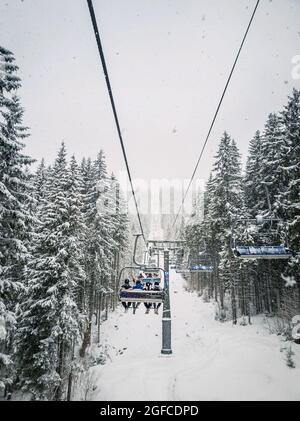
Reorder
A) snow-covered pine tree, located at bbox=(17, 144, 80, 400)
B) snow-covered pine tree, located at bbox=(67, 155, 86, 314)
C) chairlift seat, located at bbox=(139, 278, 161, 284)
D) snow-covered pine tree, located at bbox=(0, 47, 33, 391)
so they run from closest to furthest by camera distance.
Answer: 1. snow-covered pine tree, located at bbox=(0, 47, 33, 391)
2. chairlift seat, located at bbox=(139, 278, 161, 284)
3. snow-covered pine tree, located at bbox=(17, 144, 80, 400)
4. snow-covered pine tree, located at bbox=(67, 155, 86, 314)

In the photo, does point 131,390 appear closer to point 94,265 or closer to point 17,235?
point 17,235

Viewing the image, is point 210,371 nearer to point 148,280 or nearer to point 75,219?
point 148,280

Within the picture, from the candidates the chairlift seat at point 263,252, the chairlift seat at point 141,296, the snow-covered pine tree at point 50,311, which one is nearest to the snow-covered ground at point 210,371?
the snow-covered pine tree at point 50,311

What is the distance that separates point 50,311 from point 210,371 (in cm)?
996

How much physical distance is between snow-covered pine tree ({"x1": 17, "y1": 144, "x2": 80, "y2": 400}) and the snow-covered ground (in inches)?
111

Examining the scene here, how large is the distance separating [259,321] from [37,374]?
1957 centimetres

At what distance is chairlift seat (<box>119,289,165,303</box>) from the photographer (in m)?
12.1

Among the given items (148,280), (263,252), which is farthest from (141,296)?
(263,252)

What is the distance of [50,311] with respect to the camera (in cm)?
1589

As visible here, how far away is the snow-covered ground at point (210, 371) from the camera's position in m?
12.2

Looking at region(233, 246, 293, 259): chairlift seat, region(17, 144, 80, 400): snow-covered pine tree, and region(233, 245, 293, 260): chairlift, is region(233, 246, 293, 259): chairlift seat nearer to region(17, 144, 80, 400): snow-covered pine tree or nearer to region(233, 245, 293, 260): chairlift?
region(233, 245, 293, 260): chairlift

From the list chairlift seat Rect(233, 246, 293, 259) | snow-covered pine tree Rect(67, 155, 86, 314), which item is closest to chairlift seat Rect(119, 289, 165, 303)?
chairlift seat Rect(233, 246, 293, 259)

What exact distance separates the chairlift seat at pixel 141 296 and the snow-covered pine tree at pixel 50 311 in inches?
233

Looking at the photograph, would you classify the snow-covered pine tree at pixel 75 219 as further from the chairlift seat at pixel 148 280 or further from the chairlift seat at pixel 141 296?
the chairlift seat at pixel 141 296
